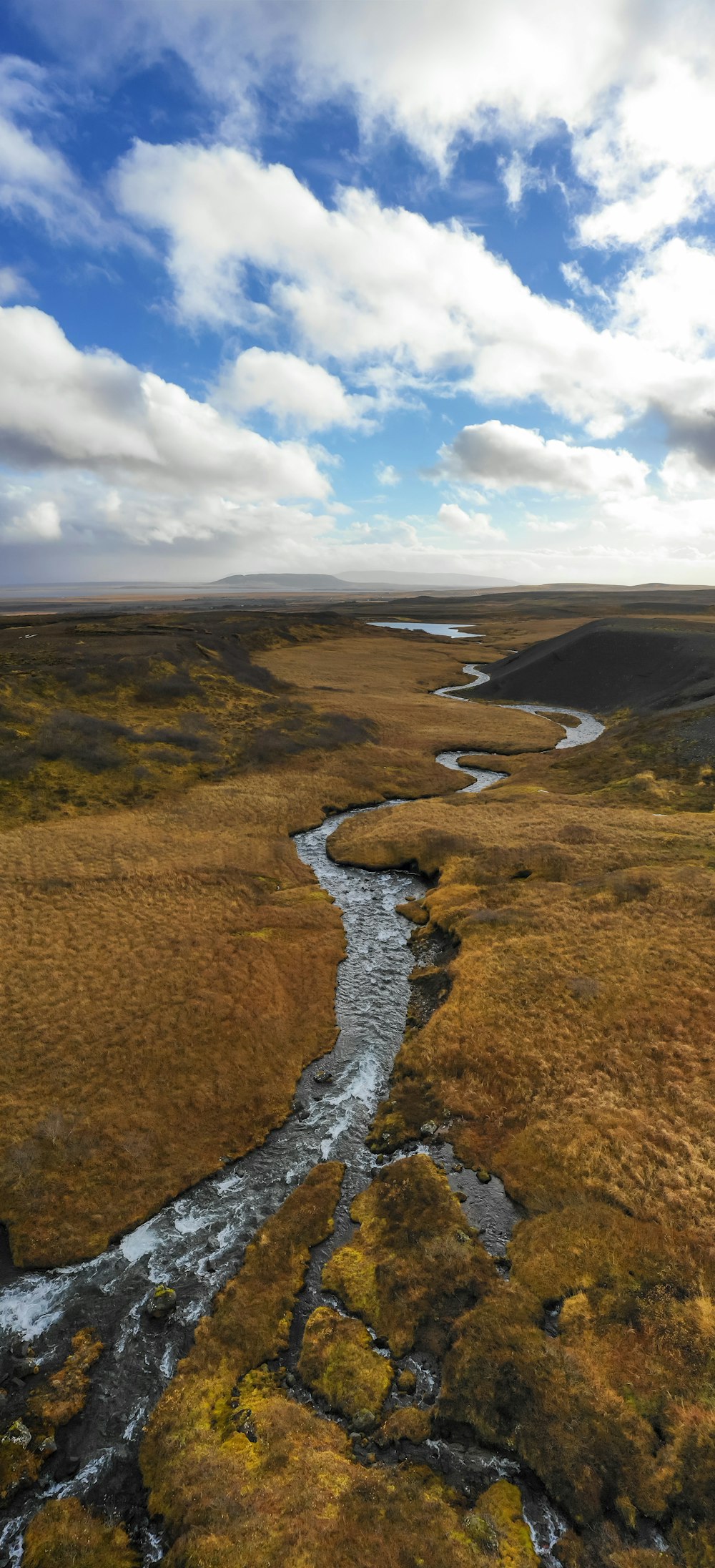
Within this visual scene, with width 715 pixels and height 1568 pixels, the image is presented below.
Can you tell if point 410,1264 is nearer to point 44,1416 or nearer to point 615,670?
point 44,1416

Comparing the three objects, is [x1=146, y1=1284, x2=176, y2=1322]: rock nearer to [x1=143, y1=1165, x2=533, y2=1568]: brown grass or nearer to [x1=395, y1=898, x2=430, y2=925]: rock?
[x1=143, y1=1165, x2=533, y2=1568]: brown grass

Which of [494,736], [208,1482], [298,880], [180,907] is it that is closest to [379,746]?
[494,736]

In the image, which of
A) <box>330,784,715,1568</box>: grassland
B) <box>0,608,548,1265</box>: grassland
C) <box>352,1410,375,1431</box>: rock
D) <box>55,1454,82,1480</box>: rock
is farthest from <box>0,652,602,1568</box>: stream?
<box>0,608,548,1265</box>: grassland

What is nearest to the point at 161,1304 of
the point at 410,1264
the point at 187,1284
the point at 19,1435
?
the point at 187,1284

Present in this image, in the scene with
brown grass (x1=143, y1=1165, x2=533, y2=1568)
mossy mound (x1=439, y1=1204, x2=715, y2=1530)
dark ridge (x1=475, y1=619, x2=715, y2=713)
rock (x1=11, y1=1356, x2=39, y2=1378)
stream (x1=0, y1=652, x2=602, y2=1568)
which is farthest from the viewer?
dark ridge (x1=475, y1=619, x2=715, y2=713)

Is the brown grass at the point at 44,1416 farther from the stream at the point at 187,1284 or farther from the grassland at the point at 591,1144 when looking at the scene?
the grassland at the point at 591,1144

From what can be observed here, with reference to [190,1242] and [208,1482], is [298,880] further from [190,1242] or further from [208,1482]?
[208,1482]
